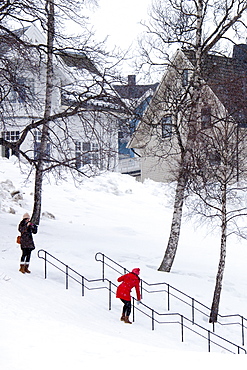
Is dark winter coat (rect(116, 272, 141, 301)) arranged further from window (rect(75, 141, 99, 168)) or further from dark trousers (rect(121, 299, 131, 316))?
window (rect(75, 141, 99, 168))

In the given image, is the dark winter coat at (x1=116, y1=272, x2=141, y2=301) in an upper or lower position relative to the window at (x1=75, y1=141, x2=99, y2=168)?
lower

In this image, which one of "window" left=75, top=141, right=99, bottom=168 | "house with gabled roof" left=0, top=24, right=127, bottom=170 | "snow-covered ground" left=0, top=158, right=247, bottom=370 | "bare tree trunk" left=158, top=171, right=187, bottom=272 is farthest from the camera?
"window" left=75, top=141, right=99, bottom=168

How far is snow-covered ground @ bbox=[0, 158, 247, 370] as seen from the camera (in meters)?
9.91

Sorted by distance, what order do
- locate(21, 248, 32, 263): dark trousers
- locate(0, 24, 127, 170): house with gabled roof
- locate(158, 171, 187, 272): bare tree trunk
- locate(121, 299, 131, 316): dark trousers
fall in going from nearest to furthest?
locate(121, 299, 131, 316): dark trousers, locate(21, 248, 32, 263): dark trousers, locate(0, 24, 127, 170): house with gabled roof, locate(158, 171, 187, 272): bare tree trunk

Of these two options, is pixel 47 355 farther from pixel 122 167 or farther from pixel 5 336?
pixel 122 167

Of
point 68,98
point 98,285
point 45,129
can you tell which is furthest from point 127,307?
point 68,98

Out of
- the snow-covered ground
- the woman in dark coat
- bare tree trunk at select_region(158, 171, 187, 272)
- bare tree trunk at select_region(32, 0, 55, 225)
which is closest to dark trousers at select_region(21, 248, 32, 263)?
the woman in dark coat

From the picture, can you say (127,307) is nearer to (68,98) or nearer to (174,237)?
(174,237)

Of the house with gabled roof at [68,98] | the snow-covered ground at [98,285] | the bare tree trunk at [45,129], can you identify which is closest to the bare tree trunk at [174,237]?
the snow-covered ground at [98,285]

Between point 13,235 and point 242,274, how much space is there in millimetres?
7812

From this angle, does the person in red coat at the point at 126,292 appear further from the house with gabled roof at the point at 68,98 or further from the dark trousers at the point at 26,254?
the house with gabled roof at the point at 68,98

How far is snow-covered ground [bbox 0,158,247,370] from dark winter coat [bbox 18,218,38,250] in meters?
0.80

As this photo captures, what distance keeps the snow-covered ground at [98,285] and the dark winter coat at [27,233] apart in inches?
31.4

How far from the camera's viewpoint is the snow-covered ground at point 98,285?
9906mm
